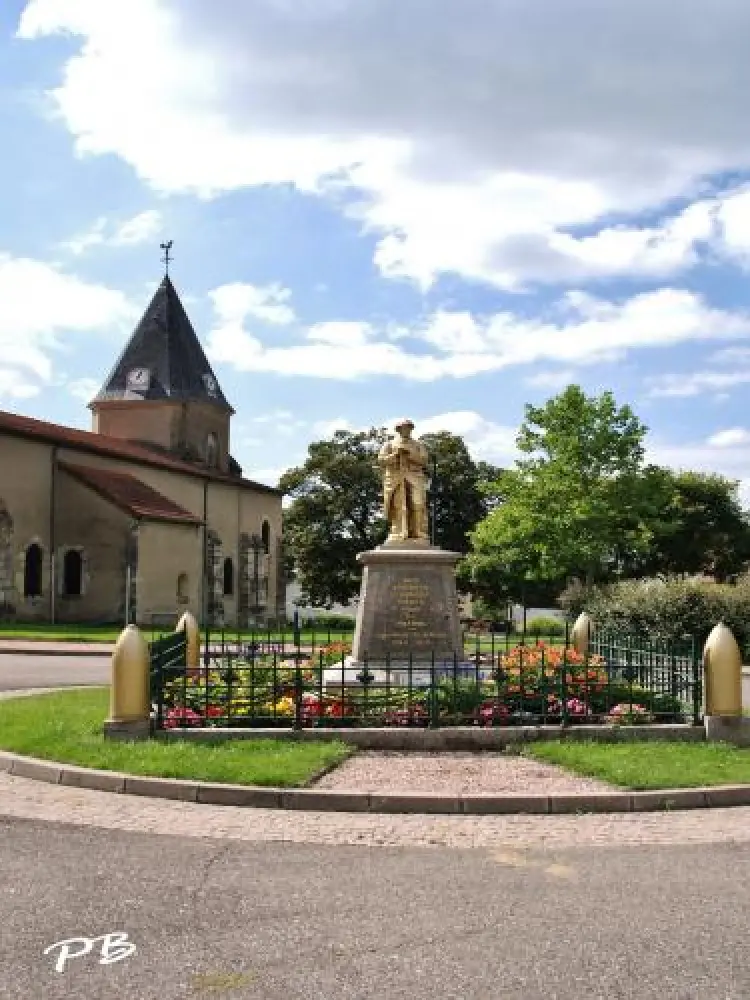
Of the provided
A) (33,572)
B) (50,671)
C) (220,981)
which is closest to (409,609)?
(220,981)

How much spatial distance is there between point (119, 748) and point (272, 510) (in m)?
52.6

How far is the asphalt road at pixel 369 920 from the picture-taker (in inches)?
177

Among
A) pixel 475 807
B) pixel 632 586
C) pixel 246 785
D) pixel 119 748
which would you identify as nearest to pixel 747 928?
pixel 475 807

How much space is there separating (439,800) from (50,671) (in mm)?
14962

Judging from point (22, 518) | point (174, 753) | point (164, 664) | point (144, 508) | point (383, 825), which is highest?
point (144, 508)

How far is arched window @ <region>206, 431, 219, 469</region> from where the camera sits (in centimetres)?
6297

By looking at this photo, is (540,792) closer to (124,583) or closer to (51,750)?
(51,750)

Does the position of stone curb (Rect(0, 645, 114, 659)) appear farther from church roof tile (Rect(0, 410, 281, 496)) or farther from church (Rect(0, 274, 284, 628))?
church roof tile (Rect(0, 410, 281, 496))

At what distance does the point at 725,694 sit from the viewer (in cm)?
1084

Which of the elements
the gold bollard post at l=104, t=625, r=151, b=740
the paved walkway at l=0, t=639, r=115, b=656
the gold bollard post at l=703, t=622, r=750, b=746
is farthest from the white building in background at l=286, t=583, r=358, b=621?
the gold bollard post at l=703, t=622, r=750, b=746

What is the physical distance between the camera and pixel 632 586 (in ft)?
95.0

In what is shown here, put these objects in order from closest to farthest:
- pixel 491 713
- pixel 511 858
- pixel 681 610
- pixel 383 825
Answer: pixel 511 858
pixel 383 825
pixel 491 713
pixel 681 610

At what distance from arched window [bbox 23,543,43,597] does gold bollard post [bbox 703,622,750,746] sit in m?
37.1

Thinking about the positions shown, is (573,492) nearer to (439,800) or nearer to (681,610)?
(681,610)
